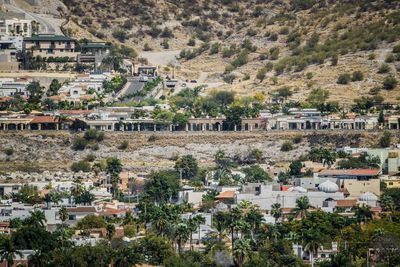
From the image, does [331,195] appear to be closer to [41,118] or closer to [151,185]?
[151,185]

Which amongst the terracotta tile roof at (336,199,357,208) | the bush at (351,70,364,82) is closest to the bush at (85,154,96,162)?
the terracotta tile roof at (336,199,357,208)

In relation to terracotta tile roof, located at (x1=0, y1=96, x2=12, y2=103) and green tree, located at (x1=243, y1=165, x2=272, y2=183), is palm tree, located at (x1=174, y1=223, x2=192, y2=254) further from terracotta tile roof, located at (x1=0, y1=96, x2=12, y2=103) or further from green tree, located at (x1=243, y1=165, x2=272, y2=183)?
terracotta tile roof, located at (x1=0, y1=96, x2=12, y2=103)

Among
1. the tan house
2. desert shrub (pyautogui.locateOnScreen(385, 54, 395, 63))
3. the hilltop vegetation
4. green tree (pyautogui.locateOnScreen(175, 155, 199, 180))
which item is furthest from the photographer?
the tan house

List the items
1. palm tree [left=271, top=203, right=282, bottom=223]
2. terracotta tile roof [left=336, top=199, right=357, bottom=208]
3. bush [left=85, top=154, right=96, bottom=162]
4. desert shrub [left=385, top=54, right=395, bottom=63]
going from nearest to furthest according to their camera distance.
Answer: palm tree [left=271, top=203, right=282, bottom=223] < terracotta tile roof [left=336, top=199, right=357, bottom=208] < bush [left=85, top=154, right=96, bottom=162] < desert shrub [left=385, top=54, right=395, bottom=63]

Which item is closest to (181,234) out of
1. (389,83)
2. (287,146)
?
(287,146)

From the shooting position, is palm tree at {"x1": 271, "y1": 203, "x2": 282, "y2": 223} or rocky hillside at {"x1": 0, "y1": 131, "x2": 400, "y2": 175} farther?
rocky hillside at {"x1": 0, "y1": 131, "x2": 400, "y2": 175}

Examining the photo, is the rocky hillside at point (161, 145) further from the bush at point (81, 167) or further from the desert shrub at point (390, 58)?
the desert shrub at point (390, 58)

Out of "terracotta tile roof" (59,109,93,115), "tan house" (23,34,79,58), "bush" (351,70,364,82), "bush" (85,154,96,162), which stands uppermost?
"tan house" (23,34,79,58)

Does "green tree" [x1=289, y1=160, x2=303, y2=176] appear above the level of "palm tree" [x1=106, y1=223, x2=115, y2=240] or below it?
above
